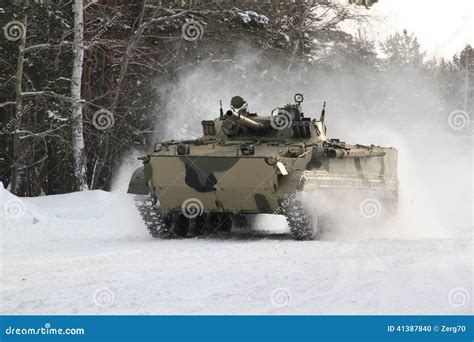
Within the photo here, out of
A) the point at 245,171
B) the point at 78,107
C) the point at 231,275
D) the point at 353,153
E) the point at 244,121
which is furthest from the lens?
the point at 78,107

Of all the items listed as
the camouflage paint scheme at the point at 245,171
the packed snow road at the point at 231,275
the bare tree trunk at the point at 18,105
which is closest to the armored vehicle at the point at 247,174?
the camouflage paint scheme at the point at 245,171

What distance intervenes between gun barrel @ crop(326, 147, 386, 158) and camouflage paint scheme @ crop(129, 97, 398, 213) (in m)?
0.01

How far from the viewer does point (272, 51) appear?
28.5 m

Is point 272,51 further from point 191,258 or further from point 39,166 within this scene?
point 191,258

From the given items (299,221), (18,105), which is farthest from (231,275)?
(18,105)

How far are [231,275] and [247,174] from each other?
423cm

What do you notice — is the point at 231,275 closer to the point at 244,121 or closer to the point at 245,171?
the point at 245,171

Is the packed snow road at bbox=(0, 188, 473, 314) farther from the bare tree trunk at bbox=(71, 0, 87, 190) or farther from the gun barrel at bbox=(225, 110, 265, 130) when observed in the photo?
the bare tree trunk at bbox=(71, 0, 87, 190)

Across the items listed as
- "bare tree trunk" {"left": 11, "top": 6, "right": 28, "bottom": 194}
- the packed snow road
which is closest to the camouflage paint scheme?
the packed snow road

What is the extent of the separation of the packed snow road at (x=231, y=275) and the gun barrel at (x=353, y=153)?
126 cm

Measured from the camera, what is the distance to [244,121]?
14070mm

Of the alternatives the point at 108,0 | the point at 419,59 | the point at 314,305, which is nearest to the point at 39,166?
the point at 108,0

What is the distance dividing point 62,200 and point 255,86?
11.0 m

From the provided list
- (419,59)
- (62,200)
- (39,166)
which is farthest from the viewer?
(419,59)
